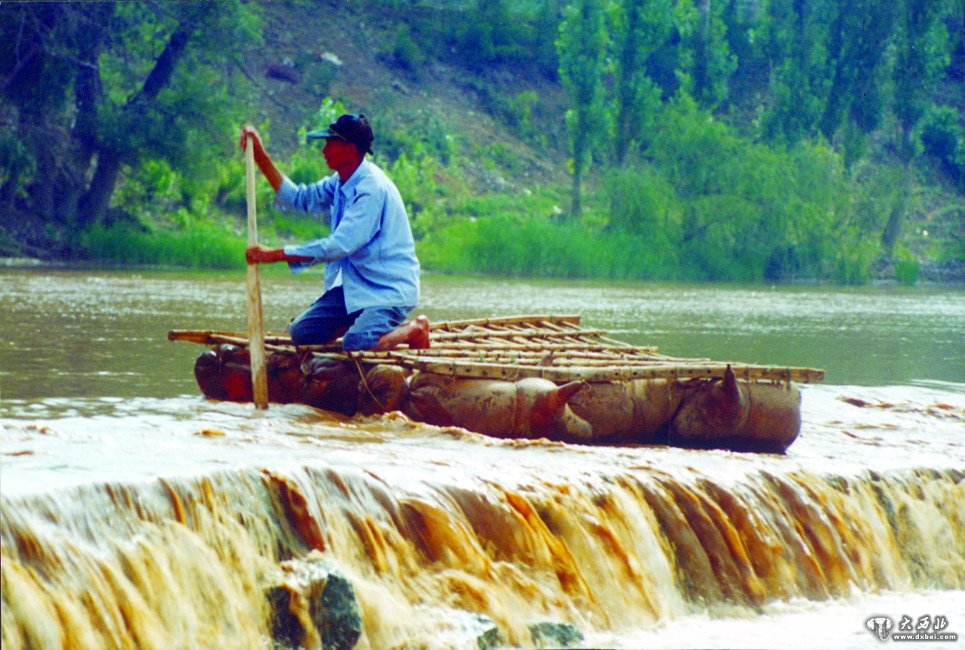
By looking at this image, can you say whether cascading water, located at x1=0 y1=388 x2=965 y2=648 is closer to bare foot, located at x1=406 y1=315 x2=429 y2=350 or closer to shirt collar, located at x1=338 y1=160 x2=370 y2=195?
bare foot, located at x1=406 y1=315 x2=429 y2=350

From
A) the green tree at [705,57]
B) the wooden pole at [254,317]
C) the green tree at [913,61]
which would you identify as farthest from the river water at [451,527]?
the green tree at [705,57]

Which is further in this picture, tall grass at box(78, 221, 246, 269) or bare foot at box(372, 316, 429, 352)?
tall grass at box(78, 221, 246, 269)

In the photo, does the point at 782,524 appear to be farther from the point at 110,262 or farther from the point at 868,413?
the point at 110,262

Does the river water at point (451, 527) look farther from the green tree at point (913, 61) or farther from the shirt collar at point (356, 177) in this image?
the green tree at point (913, 61)

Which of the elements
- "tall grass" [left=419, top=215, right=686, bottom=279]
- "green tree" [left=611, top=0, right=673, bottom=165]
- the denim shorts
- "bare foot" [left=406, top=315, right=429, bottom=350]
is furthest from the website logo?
"green tree" [left=611, top=0, right=673, bottom=165]

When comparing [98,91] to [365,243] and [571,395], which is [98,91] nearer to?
[365,243]

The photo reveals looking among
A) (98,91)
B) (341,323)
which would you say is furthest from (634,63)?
(341,323)

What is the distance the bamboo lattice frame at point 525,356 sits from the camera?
695cm

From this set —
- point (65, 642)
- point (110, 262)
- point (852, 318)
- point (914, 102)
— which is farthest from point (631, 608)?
point (914, 102)

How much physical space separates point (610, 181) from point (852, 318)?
15139 millimetres

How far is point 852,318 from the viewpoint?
64.0ft

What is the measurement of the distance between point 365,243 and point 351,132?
0.55 m

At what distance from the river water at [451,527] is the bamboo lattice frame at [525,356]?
1.06 ft

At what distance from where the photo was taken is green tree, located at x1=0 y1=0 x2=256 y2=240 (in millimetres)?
27266
